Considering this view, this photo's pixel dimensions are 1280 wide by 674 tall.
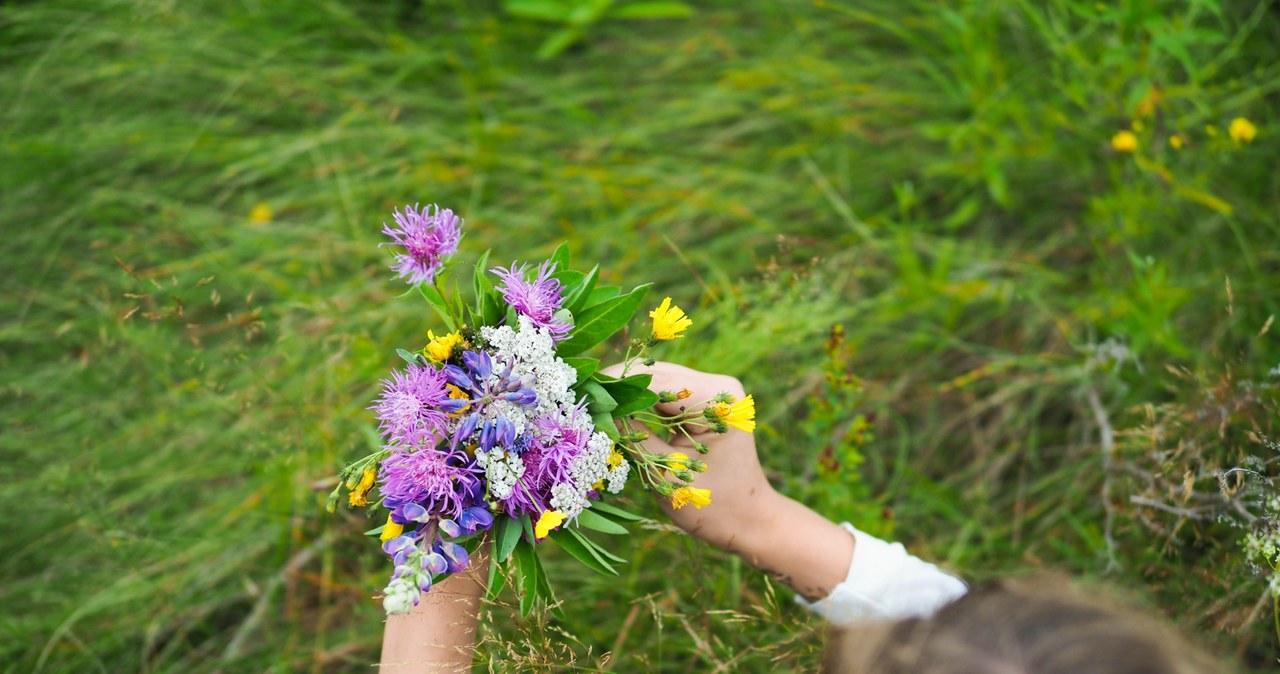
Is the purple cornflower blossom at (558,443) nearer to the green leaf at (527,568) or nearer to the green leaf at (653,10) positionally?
the green leaf at (527,568)

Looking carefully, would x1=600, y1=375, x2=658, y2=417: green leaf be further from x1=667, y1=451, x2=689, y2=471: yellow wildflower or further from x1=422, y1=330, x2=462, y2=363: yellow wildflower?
x1=422, y1=330, x2=462, y2=363: yellow wildflower

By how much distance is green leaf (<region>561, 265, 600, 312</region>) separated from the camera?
0.92 m

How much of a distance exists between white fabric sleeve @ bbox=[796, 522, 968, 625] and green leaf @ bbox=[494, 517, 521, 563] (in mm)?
500

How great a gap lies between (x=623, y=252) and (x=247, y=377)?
2.71 ft

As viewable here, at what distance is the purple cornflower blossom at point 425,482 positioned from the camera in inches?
32.0

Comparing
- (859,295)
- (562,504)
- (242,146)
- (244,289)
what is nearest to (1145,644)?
(562,504)

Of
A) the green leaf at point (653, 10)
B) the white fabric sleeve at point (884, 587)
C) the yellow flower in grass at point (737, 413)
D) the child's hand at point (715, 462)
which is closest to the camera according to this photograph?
the yellow flower in grass at point (737, 413)

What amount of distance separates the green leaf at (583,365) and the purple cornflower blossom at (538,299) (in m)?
0.03

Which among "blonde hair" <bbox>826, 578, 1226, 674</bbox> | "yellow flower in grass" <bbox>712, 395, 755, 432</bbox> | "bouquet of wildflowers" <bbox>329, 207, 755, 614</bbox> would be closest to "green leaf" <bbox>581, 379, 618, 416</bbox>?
"bouquet of wildflowers" <bbox>329, 207, 755, 614</bbox>

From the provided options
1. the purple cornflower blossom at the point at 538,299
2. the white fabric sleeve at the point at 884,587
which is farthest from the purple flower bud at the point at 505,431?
the white fabric sleeve at the point at 884,587

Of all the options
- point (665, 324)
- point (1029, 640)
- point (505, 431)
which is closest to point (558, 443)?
point (505, 431)

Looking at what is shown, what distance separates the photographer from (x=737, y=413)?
90 cm

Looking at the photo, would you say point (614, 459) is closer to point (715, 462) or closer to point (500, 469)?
point (500, 469)

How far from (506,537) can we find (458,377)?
167 millimetres
